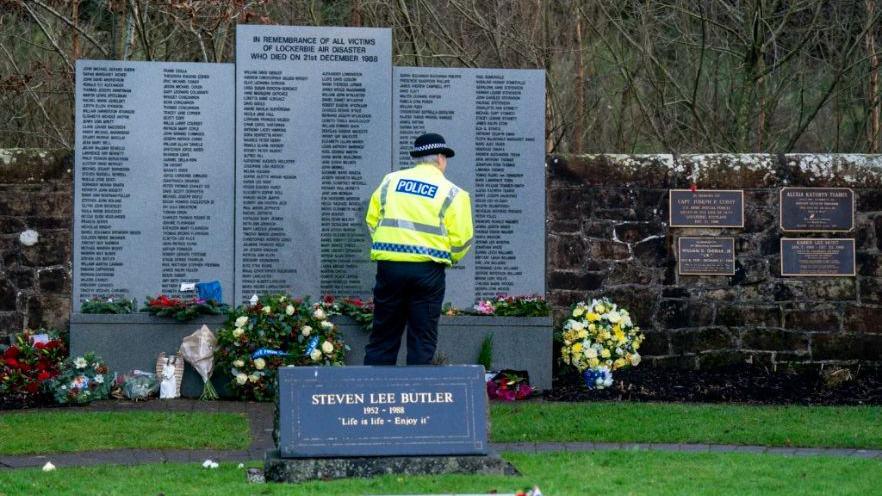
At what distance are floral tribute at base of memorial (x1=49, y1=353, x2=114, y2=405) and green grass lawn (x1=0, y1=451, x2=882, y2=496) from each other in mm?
3009

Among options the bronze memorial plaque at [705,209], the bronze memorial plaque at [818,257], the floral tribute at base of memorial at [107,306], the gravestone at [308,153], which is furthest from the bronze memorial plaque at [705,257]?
the floral tribute at base of memorial at [107,306]

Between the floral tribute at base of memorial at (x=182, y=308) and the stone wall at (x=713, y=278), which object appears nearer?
the floral tribute at base of memorial at (x=182, y=308)

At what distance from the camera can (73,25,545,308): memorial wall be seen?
469 inches

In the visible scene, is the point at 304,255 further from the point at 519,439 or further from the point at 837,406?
the point at 837,406

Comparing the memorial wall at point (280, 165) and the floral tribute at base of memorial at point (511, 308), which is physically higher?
the memorial wall at point (280, 165)

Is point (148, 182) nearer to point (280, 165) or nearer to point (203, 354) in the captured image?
point (280, 165)

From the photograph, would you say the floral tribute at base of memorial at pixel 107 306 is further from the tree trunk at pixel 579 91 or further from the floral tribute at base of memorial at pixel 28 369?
the tree trunk at pixel 579 91

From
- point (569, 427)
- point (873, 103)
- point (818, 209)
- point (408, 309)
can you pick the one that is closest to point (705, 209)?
point (818, 209)

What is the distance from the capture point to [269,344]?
11.1 meters

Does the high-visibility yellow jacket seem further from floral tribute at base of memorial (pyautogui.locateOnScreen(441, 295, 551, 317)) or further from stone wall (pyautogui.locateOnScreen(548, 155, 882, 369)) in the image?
stone wall (pyautogui.locateOnScreen(548, 155, 882, 369))

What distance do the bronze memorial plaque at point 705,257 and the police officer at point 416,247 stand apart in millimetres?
4762

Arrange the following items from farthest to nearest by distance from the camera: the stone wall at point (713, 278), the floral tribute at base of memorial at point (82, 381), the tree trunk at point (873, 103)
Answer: the tree trunk at point (873, 103) < the stone wall at point (713, 278) < the floral tribute at base of memorial at point (82, 381)

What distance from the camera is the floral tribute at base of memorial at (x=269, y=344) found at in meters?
11.0

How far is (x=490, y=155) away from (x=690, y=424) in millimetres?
3766
